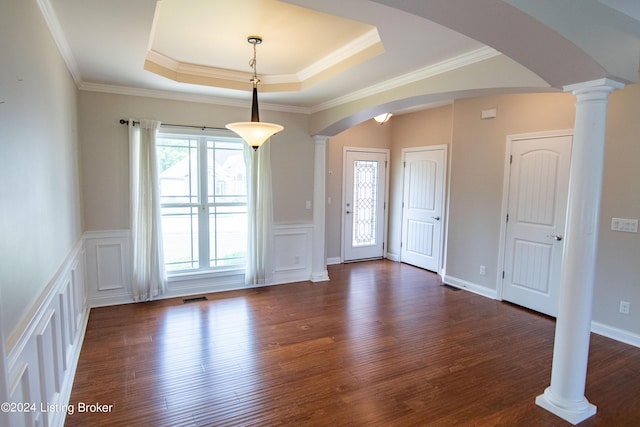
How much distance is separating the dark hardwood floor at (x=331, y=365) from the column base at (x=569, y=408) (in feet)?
0.22

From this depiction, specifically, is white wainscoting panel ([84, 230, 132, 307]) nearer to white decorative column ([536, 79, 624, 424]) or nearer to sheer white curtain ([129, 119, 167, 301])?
sheer white curtain ([129, 119, 167, 301])

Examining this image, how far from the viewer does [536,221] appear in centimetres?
429

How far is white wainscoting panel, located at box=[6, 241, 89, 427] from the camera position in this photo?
1.45 m

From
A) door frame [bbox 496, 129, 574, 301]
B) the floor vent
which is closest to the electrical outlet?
door frame [bbox 496, 129, 574, 301]

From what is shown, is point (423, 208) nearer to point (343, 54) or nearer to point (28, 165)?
point (343, 54)

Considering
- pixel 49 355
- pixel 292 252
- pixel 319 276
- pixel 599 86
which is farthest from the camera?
pixel 319 276

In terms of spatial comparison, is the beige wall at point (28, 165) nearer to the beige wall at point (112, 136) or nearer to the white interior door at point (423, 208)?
the beige wall at point (112, 136)

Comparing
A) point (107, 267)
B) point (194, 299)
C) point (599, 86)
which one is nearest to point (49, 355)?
point (107, 267)

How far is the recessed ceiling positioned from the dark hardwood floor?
2.65 metres

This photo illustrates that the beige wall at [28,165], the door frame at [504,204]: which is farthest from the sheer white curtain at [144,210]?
the door frame at [504,204]

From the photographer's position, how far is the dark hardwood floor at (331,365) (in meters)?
2.41

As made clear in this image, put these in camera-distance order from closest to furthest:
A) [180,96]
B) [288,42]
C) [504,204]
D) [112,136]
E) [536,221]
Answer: [288,42] → [112,136] → [536,221] → [180,96] → [504,204]

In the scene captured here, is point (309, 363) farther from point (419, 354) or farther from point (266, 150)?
point (266, 150)

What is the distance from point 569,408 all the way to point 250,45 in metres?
3.81
